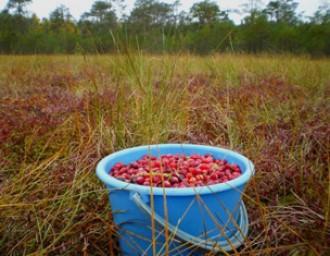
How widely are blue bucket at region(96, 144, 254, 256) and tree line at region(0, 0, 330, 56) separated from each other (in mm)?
1021

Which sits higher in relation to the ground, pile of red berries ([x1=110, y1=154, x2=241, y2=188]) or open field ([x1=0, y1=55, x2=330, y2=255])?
pile of red berries ([x1=110, y1=154, x2=241, y2=188])

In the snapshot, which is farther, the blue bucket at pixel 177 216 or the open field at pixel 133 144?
the open field at pixel 133 144

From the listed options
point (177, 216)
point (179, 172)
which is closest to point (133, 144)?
point (179, 172)

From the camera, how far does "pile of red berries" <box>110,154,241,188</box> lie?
1.11 meters

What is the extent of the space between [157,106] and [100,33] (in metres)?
0.88

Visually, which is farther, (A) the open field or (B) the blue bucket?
(A) the open field

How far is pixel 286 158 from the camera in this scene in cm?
170

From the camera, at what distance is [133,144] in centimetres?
177

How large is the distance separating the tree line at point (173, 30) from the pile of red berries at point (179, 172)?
0.84m

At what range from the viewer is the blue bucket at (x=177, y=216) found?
99 cm

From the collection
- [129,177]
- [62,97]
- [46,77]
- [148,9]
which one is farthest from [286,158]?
[46,77]

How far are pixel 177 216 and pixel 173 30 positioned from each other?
1466mm

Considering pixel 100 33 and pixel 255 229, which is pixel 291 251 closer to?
pixel 255 229

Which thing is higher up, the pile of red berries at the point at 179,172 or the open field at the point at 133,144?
the pile of red berries at the point at 179,172
